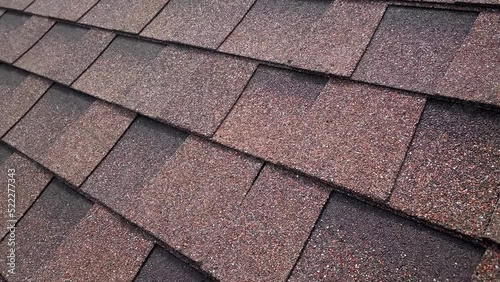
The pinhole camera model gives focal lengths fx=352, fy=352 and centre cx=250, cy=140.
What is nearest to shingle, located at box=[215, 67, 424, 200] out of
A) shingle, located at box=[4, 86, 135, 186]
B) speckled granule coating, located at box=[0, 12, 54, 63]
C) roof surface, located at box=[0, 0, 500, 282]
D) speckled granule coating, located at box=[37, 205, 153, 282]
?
roof surface, located at box=[0, 0, 500, 282]

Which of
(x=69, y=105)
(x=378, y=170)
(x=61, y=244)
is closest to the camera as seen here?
(x=378, y=170)

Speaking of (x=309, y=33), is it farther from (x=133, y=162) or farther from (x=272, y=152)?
(x=133, y=162)

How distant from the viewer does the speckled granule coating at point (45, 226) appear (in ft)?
5.45

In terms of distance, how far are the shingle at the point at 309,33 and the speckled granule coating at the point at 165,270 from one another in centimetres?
92

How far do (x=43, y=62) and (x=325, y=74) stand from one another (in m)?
2.12

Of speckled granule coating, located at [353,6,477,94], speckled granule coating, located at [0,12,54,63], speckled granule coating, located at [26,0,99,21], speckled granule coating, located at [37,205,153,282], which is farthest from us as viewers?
speckled granule coating, located at [0,12,54,63]

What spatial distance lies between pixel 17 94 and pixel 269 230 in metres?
2.25

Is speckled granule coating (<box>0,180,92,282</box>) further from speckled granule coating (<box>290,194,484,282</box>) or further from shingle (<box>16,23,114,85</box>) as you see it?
speckled granule coating (<box>290,194,484,282</box>)

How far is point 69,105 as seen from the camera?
2.16 m

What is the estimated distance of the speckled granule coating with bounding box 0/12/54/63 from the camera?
9.09ft

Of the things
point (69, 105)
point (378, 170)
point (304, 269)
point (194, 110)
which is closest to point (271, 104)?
point (194, 110)

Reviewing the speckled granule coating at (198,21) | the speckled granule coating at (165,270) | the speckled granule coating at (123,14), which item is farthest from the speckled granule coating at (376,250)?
the speckled granule coating at (123,14)

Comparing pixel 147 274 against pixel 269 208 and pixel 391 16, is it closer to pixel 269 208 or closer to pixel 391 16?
pixel 269 208

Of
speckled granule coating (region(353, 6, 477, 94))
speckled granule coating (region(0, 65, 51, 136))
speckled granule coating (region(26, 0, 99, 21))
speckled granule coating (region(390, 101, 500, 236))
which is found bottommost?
speckled granule coating (region(0, 65, 51, 136))
